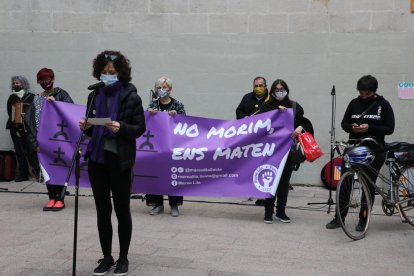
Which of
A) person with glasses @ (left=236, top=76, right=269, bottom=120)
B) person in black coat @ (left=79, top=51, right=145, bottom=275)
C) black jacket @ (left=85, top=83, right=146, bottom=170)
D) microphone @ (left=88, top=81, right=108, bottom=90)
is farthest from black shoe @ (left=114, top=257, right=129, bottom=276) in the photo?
person with glasses @ (left=236, top=76, right=269, bottom=120)

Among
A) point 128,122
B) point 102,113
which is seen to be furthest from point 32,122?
point 128,122

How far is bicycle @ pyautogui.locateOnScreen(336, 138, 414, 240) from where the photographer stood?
694 cm

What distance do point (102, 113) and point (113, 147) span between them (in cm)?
34

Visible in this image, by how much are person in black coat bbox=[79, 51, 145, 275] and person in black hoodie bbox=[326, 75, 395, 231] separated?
2813mm

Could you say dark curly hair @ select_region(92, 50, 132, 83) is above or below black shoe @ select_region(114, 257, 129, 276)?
above

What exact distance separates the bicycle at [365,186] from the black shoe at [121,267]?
2.52 metres

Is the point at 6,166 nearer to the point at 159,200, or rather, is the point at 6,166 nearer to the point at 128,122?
the point at 159,200

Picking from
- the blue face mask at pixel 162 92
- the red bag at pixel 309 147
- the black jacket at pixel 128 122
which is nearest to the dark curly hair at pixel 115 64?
the black jacket at pixel 128 122

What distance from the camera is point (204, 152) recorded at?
7945 millimetres

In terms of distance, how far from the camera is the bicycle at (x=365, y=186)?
694 cm

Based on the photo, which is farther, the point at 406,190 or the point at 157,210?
the point at 157,210

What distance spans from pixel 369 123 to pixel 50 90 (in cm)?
412

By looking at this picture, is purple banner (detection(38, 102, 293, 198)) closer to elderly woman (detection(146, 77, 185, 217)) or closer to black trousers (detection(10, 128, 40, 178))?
elderly woman (detection(146, 77, 185, 217))

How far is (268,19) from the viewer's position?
10188mm
